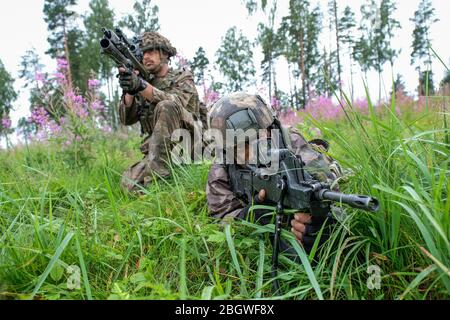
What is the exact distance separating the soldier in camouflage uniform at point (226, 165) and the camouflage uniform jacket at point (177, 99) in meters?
1.23

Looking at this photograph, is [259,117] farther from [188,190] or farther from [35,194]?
[35,194]

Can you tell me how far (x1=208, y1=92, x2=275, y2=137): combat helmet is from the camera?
2160 mm

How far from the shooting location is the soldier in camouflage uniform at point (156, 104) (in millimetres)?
3209

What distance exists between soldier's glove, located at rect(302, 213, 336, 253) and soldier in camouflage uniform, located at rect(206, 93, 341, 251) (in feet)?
1.00

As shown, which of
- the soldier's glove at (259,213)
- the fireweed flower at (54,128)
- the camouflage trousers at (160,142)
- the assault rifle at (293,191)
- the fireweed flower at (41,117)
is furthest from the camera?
the fireweed flower at (41,117)

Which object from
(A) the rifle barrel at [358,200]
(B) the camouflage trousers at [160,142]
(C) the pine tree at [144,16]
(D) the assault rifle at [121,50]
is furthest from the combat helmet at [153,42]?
(C) the pine tree at [144,16]

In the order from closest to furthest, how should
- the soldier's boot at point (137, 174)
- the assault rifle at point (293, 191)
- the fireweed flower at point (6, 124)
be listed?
1. the assault rifle at point (293, 191)
2. the soldier's boot at point (137, 174)
3. the fireweed flower at point (6, 124)

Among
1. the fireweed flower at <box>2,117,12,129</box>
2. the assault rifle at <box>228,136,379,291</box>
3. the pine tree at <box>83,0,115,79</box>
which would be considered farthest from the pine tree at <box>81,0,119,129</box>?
the assault rifle at <box>228,136,379,291</box>

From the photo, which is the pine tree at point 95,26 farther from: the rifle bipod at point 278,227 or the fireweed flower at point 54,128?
the rifle bipod at point 278,227

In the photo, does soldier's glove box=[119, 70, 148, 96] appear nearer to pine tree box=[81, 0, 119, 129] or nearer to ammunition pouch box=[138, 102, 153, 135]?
ammunition pouch box=[138, 102, 153, 135]

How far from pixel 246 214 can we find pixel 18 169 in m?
2.33

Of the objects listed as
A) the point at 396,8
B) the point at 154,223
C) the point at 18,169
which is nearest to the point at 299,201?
the point at 154,223

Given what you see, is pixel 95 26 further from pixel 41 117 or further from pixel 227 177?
pixel 227 177

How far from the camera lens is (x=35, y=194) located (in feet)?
7.95
